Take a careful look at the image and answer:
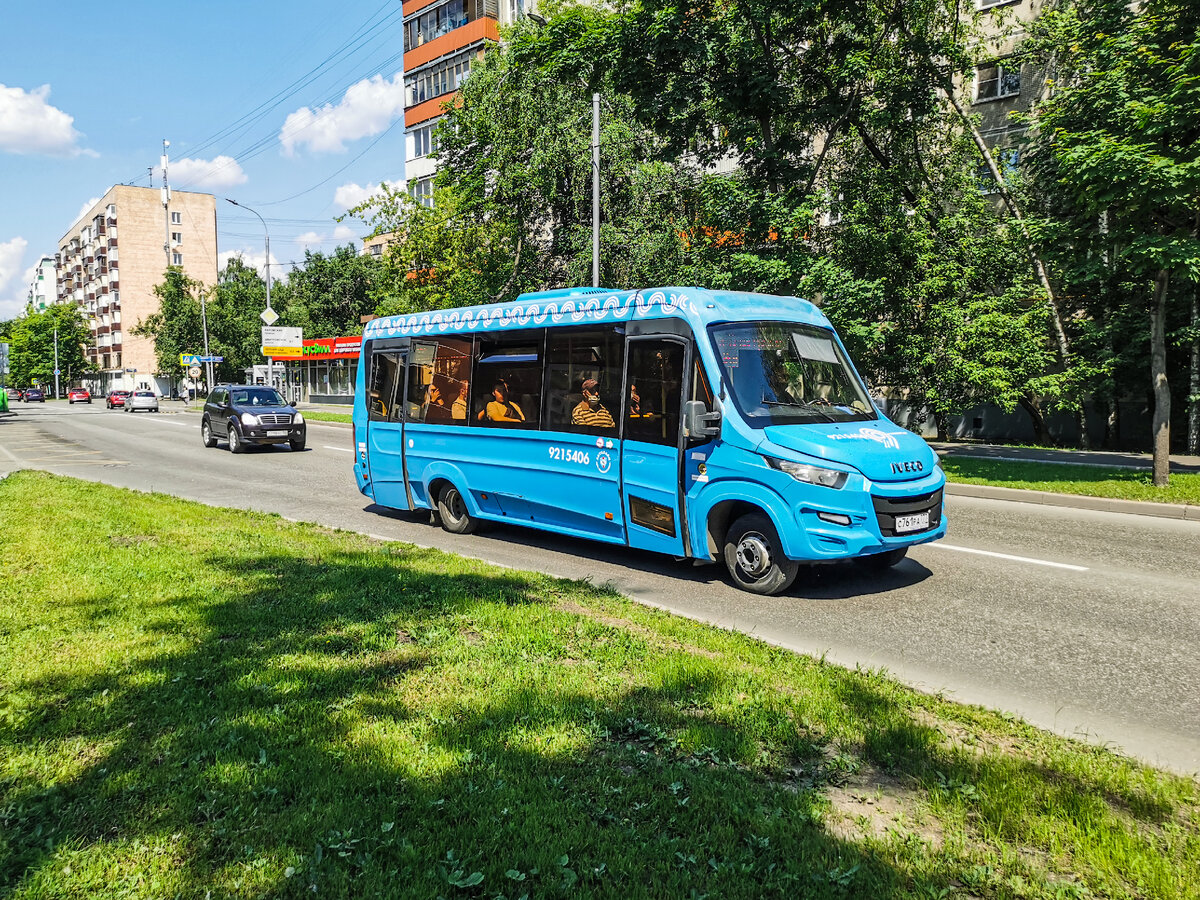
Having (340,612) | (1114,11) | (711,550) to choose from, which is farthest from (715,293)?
(1114,11)

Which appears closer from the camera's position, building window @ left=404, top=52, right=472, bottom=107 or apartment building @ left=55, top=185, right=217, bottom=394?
building window @ left=404, top=52, right=472, bottom=107

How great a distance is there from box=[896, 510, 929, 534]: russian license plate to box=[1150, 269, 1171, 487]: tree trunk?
8.58m

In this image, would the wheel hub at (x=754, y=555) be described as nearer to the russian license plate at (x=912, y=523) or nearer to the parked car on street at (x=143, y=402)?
the russian license plate at (x=912, y=523)

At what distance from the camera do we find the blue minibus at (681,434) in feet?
22.3

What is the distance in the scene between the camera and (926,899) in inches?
106

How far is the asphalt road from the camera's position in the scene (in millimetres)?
4766

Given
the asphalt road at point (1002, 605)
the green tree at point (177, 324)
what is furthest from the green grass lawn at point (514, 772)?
the green tree at point (177, 324)

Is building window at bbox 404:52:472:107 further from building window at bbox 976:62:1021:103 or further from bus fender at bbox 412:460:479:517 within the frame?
bus fender at bbox 412:460:479:517

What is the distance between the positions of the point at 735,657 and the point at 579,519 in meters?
3.71

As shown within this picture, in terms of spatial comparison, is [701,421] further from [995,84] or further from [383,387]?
[995,84]

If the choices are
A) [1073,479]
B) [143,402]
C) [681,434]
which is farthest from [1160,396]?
[143,402]

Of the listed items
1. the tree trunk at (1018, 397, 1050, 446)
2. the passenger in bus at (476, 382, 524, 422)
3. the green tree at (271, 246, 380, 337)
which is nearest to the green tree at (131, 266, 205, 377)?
the green tree at (271, 246, 380, 337)

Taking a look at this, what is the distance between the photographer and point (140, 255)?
100812 millimetres

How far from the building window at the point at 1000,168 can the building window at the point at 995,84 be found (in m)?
3.31
